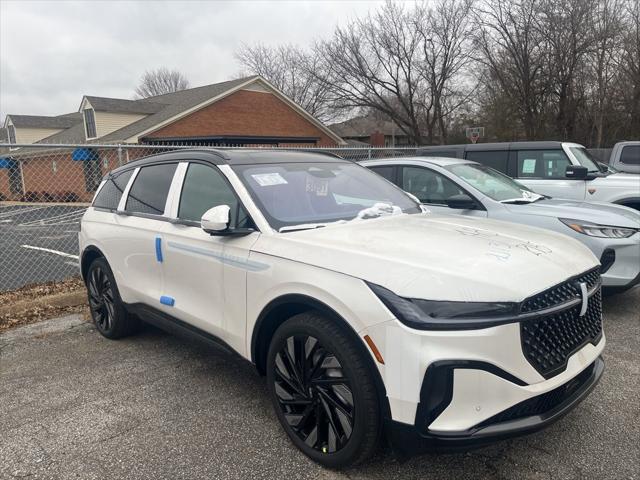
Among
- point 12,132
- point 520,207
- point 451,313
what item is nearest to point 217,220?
point 451,313

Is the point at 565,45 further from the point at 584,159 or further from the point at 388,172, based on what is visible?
the point at 388,172

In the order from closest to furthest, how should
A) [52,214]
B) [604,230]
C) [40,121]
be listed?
[604,230], [52,214], [40,121]

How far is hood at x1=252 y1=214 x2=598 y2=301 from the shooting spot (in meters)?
2.23

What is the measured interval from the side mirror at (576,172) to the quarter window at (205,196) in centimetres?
566

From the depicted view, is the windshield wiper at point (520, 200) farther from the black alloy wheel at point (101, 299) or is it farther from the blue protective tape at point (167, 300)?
the black alloy wheel at point (101, 299)

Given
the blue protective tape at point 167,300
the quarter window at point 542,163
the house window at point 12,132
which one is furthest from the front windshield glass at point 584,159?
the house window at point 12,132

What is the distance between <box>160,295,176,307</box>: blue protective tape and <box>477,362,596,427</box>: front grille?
93.4 inches

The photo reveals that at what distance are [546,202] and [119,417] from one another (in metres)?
4.82

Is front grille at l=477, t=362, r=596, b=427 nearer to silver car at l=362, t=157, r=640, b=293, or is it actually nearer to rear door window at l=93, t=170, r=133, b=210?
silver car at l=362, t=157, r=640, b=293

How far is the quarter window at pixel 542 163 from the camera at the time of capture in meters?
7.71

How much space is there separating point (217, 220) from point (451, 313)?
1480 millimetres

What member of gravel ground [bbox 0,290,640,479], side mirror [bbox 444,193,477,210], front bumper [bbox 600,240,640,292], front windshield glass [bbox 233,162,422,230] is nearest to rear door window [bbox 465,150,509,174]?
side mirror [bbox 444,193,477,210]

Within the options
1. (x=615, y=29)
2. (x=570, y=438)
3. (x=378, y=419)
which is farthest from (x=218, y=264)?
(x=615, y=29)

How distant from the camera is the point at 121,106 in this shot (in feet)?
90.6
